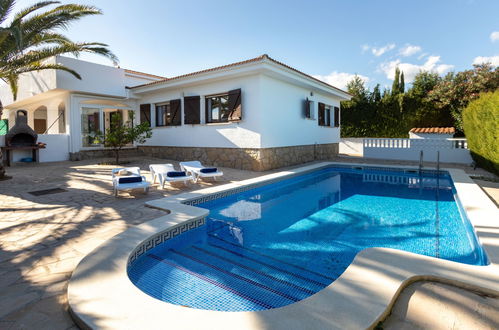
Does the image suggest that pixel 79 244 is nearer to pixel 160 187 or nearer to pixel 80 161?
pixel 160 187

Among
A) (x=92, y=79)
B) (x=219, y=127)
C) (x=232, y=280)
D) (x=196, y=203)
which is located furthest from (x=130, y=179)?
(x=92, y=79)

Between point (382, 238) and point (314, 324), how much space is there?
3356mm

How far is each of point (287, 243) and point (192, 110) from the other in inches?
400

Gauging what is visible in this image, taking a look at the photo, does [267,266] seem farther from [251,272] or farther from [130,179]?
[130,179]

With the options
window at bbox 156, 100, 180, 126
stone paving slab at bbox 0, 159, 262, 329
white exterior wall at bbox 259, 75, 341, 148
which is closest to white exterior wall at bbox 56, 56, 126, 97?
window at bbox 156, 100, 180, 126

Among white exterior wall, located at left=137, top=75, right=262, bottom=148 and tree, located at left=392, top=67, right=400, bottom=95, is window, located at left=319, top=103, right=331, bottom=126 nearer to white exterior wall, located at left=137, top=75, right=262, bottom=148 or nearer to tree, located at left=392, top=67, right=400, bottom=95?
white exterior wall, located at left=137, top=75, right=262, bottom=148

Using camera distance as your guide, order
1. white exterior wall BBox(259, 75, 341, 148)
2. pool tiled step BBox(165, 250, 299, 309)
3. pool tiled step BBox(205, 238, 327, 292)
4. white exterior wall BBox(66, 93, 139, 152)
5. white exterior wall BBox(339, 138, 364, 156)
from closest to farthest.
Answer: pool tiled step BBox(165, 250, 299, 309)
pool tiled step BBox(205, 238, 327, 292)
white exterior wall BBox(259, 75, 341, 148)
white exterior wall BBox(66, 93, 139, 152)
white exterior wall BBox(339, 138, 364, 156)

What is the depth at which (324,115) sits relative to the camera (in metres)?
16.9

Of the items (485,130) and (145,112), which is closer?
(485,130)

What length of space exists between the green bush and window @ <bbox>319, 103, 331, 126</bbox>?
21.9 ft

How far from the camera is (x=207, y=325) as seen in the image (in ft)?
7.45

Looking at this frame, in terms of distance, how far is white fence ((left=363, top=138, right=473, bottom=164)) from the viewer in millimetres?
14195

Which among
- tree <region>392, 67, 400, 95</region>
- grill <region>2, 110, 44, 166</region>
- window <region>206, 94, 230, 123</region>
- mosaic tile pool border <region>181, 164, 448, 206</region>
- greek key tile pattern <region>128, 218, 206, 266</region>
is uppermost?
tree <region>392, 67, 400, 95</region>

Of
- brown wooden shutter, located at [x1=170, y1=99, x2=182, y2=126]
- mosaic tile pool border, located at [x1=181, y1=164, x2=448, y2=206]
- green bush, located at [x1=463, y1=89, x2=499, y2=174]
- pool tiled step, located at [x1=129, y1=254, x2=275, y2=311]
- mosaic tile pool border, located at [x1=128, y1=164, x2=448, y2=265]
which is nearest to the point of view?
pool tiled step, located at [x1=129, y1=254, x2=275, y2=311]
